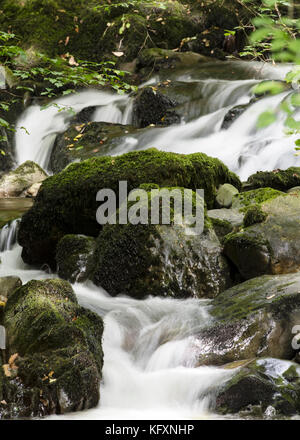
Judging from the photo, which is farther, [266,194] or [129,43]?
[129,43]

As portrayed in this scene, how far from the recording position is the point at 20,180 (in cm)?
1067

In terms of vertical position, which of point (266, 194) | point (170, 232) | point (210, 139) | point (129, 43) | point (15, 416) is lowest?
point (15, 416)

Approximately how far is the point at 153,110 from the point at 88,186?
251 inches

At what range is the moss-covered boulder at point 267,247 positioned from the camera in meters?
5.06

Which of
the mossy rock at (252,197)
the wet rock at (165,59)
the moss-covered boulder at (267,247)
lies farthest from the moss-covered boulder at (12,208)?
the wet rock at (165,59)

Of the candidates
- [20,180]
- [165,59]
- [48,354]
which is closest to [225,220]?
[48,354]

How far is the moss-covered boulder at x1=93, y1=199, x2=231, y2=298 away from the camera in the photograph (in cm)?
510

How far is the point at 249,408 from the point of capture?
10.4 feet

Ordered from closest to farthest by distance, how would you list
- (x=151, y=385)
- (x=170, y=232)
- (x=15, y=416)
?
1. (x=15, y=416)
2. (x=151, y=385)
3. (x=170, y=232)

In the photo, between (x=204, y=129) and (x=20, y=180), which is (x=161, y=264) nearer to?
(x=20, y=180)

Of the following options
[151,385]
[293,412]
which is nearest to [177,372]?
[151,385]

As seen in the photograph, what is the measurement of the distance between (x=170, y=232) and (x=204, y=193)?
5.42ft

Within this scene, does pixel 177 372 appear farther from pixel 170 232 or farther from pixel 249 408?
pixel 170 232

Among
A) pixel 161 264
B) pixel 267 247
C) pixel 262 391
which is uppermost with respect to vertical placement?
pixel 267 247
